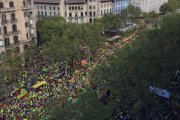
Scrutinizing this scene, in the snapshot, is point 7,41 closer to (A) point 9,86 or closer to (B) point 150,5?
(A) point 9,86

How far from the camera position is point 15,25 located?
5947 cm

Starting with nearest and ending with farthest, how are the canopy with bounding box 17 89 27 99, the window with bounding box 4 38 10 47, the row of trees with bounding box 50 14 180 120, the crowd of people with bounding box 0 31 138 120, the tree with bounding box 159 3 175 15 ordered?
1. the row of trees with bounding box 50 14 180 120
2. the crowd of people with bounding box 0 31 138 120
3. the canopy with bounding box 17 89 27 99
4. the window with bounding box 4 38 10 47
5. the tree with bounding box 159 3 175 15

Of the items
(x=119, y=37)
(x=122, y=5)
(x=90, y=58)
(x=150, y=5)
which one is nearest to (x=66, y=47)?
(x=90, y=58)

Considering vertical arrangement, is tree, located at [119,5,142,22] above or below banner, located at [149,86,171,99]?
above

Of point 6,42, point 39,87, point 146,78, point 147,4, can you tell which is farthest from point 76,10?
point 146,78

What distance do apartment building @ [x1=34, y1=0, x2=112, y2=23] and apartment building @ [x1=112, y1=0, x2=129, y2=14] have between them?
8612 millimetres

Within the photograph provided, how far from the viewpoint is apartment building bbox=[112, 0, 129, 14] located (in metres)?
101

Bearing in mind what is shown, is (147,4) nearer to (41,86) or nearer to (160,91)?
(41,86)

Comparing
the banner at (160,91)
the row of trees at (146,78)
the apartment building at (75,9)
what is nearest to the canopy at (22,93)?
the row of trees at (146,78)

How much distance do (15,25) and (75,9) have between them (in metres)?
33.5

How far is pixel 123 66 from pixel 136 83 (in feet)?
9.35

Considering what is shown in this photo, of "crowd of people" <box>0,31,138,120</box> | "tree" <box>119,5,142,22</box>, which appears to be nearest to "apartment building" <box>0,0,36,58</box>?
"crowd of people" <box>0,31,138,120</box>

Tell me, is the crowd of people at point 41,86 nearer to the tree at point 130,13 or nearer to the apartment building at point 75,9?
the apartment building at point 75,9

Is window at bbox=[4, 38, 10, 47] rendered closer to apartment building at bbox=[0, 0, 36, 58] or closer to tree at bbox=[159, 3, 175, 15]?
apartment building at bbox=[0, 0, 36, 58]
